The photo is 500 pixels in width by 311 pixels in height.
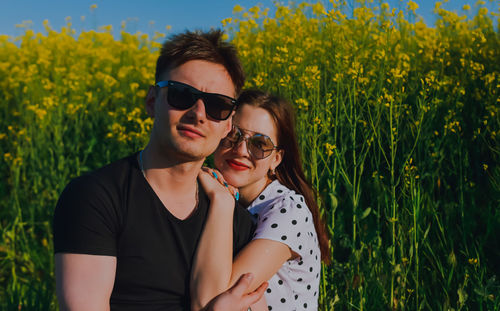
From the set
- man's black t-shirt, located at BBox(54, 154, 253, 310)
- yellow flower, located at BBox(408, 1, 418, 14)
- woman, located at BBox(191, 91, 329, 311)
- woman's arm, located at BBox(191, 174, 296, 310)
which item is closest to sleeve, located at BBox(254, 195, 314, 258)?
woman, located at BBox(191, 91, 329, 311)

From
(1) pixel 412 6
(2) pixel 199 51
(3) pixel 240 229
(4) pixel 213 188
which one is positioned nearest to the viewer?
(2) pixel 199 51

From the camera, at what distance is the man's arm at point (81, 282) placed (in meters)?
1.41

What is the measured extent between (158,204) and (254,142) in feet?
2.57

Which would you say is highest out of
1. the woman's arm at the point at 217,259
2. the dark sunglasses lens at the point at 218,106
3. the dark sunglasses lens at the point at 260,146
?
the dark sunglasses lens at the point at 218,106

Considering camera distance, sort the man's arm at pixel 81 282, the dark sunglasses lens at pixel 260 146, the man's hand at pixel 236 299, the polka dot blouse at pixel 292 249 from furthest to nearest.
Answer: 1. the dark sunglasses lens at pixel 260 146
2. the polka dot blouse at pixel 292 249
3. the man's hand at pixel 236 299
4. the man's arm at pixel 81 282

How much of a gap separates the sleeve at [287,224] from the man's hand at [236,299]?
0.80ft

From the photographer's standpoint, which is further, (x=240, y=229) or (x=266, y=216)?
(x=266, y=216)

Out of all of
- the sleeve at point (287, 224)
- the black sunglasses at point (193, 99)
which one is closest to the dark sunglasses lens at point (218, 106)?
the black sunglasses at point (193, 99)

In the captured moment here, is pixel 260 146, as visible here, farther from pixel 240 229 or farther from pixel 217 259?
pixel 217 259

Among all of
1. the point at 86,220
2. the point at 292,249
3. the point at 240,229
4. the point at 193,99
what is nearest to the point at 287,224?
the point at 292,249

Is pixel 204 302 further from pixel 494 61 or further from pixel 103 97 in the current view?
pixel 103 97

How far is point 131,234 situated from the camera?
1.56 m

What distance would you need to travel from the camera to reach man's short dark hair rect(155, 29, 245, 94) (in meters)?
1.66

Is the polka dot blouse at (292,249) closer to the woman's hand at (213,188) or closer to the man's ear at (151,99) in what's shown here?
the woman's hand at (213,188)
